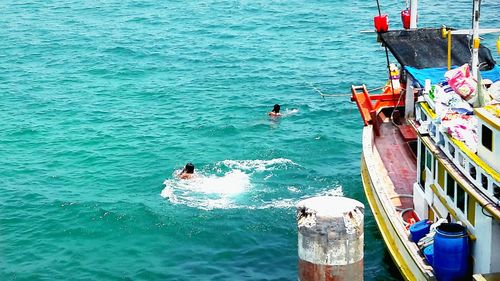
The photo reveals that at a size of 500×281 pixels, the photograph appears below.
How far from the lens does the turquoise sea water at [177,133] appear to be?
2302cm

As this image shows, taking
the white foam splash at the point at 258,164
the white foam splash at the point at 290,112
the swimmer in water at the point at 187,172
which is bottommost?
the white foam splash at the point at 290,112

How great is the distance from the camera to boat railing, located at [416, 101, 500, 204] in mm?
15125

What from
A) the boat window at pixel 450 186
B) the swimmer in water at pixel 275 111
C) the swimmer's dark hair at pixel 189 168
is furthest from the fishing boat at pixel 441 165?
the swimmer in water at pixel 275 111

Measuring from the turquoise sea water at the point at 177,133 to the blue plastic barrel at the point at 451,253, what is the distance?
16.0ft

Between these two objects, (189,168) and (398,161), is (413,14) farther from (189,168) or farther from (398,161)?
(189,168)

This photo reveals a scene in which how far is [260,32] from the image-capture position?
4859 centimetres

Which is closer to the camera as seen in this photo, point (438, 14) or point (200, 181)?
point (200, 181)

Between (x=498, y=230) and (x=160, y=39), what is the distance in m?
34.4

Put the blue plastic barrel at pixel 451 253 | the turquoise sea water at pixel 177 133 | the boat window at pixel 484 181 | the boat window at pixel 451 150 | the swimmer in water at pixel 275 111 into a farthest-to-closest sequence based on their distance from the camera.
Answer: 1. the swimmer in water at pixel 275 111
2. the turquoise sea water at pixel 177 133
3. the boat window at pixel 451 150
4. the blue plastic barrel at pixel 451 253
5. the boat window at pixel 484 181

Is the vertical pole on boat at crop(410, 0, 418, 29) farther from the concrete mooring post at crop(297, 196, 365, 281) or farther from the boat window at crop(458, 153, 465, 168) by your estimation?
the concrete mooring post at crop(297, 196, 365, 281)

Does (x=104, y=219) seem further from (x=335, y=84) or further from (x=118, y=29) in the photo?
(x=118, y=29)

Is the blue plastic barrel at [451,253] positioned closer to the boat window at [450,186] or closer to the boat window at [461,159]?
the boat window at [461,159]

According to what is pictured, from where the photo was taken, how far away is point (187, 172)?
1073 inches

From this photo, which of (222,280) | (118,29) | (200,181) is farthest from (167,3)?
(222,280)
